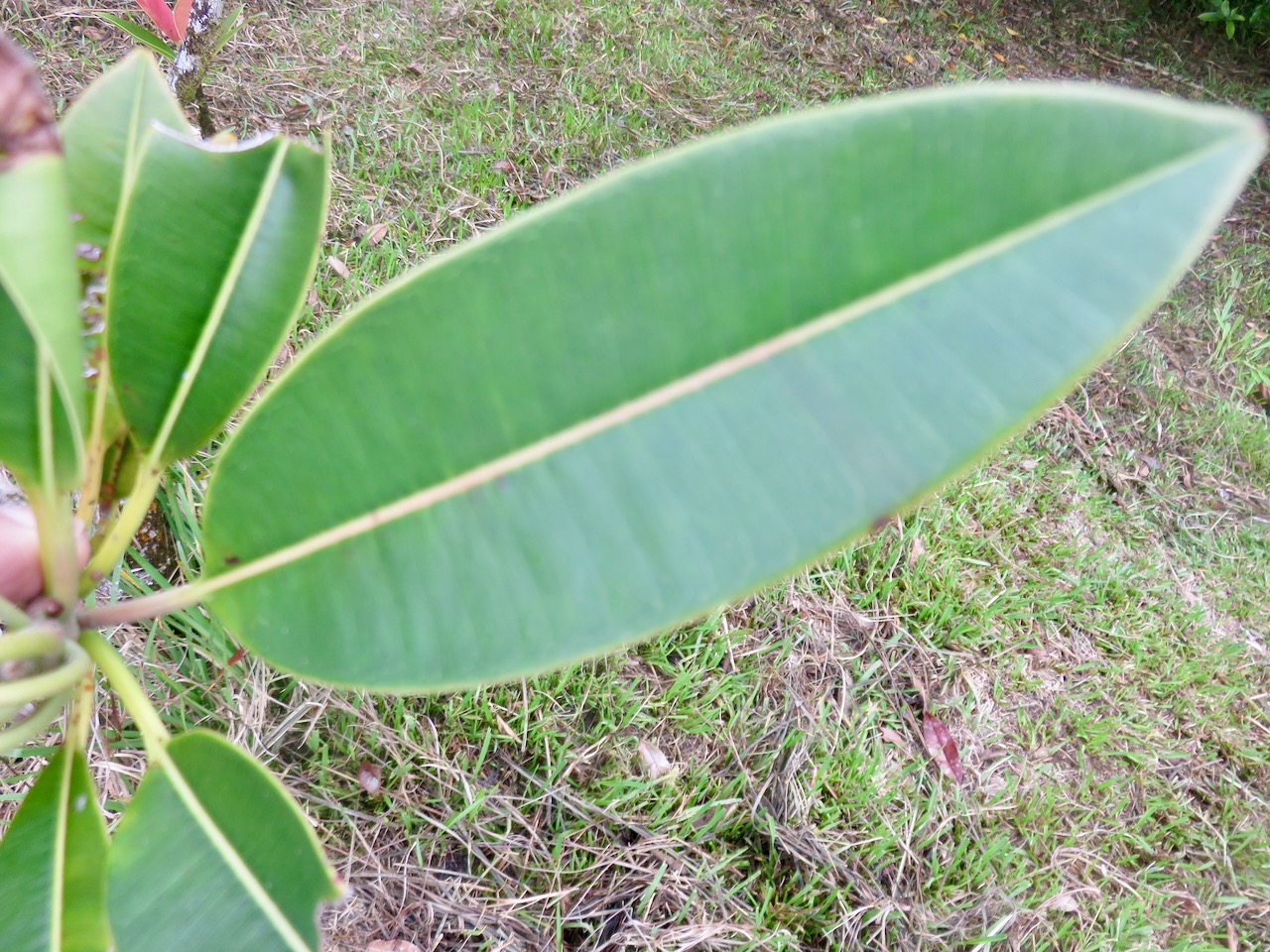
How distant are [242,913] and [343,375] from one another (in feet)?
0.93

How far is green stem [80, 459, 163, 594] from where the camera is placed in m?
0.47

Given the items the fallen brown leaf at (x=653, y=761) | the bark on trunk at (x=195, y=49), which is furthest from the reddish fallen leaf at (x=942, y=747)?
the bark on trunk at (x=195, y=49)

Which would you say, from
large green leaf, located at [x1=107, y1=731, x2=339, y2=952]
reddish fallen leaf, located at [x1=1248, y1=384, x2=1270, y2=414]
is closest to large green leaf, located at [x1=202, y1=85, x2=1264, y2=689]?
large green leaf, located at [x1=107, y1=731, x2=339, y2=952]

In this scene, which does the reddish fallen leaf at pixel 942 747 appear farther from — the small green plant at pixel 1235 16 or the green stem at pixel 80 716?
the small green plant at pixel 1235 16

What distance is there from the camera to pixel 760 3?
10.2 feet

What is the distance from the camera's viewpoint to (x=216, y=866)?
0.40 m

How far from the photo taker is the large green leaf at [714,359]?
26 cm

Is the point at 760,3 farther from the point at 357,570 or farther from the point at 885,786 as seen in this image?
the point at 357,570

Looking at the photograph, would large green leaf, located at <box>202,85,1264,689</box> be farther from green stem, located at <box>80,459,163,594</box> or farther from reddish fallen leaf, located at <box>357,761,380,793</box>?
reddish fallen leaf, located at <box>357,761,380,793</box>

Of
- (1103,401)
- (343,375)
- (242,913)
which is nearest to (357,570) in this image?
(343,375)

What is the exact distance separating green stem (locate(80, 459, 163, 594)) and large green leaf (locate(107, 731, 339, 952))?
135 millimetres

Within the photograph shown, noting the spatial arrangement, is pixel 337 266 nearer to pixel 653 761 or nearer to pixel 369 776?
pixel 369 776

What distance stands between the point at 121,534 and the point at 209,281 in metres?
0.16

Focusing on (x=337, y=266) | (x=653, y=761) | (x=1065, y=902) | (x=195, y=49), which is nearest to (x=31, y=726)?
(x=653, y=761)
